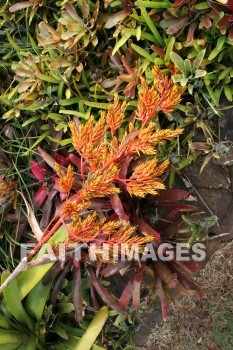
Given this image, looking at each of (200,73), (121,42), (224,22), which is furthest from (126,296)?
(224,22)

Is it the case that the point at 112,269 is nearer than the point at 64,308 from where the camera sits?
Yes

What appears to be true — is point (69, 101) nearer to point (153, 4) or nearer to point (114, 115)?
point (153, 4)

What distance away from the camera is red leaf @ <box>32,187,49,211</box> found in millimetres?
2600

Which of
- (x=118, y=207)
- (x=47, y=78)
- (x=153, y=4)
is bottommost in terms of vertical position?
(x=118, y=207)

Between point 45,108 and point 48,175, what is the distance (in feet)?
1.22

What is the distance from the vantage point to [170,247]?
254 cm

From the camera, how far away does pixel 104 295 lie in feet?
8.16

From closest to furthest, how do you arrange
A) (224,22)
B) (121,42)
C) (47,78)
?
(224,22) < (121,42) < (47,78)

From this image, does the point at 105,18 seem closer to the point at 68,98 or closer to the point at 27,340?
the point at 68,98

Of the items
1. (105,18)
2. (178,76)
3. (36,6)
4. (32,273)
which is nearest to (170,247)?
(32,273)

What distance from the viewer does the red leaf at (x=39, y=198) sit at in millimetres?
2600

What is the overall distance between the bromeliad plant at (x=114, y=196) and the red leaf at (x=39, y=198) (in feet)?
0.57

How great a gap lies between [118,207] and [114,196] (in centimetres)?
6

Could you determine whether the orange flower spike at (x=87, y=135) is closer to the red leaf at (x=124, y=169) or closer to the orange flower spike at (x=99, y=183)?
the orange flower spike at (x=99, y=183)
